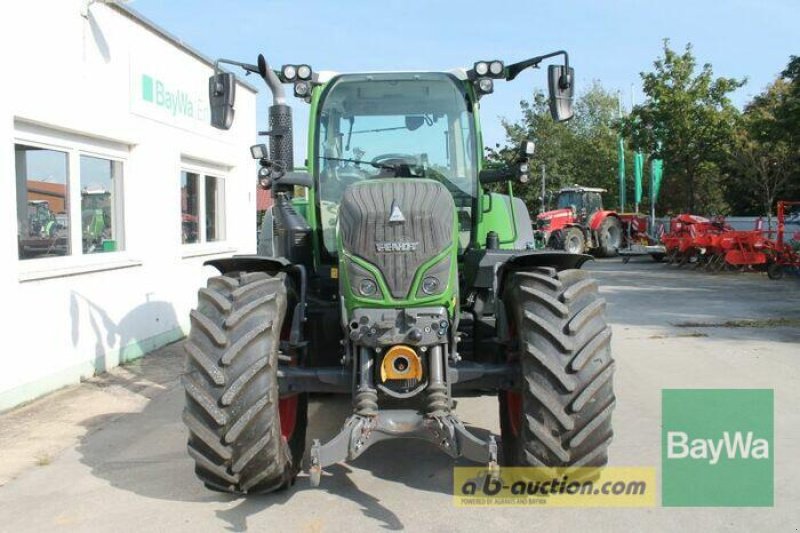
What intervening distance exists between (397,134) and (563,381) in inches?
96.7

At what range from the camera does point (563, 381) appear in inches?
154

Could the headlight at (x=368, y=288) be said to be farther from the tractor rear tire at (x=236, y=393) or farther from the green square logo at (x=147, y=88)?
the green square logo at (x=147, y=88)

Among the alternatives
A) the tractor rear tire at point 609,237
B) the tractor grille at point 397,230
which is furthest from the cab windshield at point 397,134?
the tractor rear tire at point 609,237

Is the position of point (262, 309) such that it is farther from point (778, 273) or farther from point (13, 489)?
point (778, 273)

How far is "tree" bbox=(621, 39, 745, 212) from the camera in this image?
1077 inches

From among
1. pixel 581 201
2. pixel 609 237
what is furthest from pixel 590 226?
pixel 581 201

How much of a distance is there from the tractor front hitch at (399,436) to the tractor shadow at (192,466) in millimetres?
447

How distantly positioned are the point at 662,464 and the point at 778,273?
1562 centimetres

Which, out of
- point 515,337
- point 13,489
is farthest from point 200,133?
point 515,337

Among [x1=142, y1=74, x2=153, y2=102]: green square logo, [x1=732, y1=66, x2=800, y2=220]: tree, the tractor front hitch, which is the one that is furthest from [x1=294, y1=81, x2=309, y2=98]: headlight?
[x1=732, y1=66, x2=800, y2=220]: tree

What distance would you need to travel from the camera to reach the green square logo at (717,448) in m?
4.41

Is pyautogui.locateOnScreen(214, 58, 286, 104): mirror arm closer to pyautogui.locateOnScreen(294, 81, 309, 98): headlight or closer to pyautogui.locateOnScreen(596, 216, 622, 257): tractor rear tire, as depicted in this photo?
pyautogui.locateOnScreen(294, 81, 309, 98): headlight

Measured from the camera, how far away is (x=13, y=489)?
475 centimetres

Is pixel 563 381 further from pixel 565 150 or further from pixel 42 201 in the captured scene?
pixel 565 150
